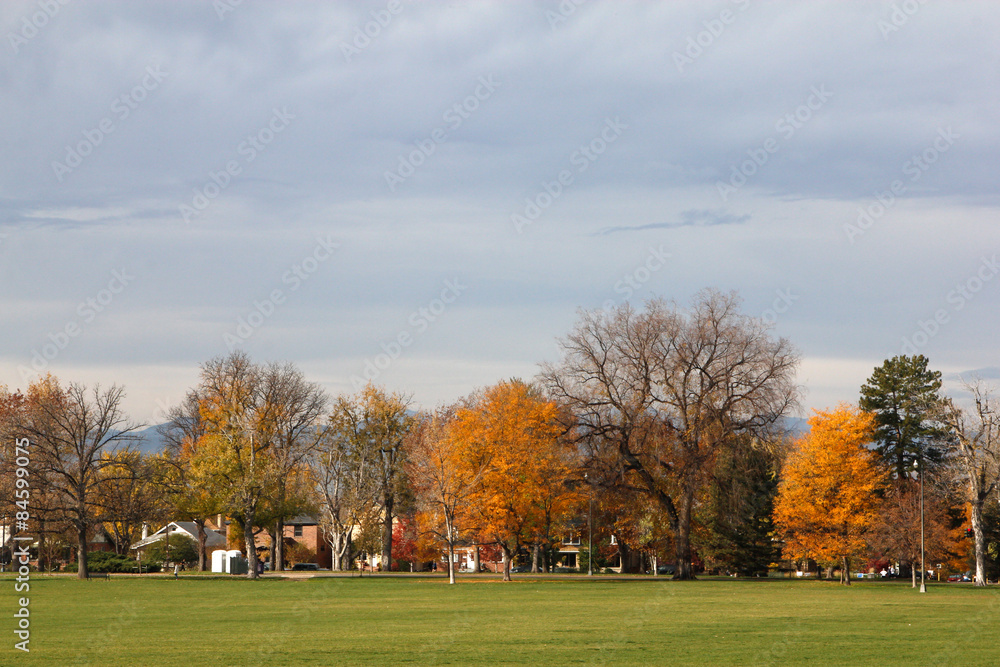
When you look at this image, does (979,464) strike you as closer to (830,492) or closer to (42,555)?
(830,492)

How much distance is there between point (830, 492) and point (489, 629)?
135 feet

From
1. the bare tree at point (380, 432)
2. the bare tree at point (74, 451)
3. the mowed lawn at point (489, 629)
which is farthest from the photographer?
the bare tree at point (380, 432)

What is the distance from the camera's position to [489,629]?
1017 inches

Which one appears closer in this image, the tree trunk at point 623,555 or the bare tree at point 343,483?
the bare tree at point 343,483

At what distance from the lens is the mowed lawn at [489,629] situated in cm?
1958

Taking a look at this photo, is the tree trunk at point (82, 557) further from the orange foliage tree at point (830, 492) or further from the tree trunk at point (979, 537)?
the tree trunk at point (979, 537)

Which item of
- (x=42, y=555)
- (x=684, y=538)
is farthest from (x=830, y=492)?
(x=42, y=555)

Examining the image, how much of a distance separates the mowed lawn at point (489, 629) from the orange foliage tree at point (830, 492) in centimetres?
1622

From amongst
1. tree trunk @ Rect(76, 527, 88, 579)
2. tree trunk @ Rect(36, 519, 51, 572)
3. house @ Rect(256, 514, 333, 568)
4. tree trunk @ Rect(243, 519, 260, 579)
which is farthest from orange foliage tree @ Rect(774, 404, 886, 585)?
house @ Rect(256, 514, 333, 568)

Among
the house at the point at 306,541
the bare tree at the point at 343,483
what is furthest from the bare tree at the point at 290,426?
the house at the point at 306,541

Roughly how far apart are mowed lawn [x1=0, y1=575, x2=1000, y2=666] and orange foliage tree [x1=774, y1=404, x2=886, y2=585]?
16223 mm

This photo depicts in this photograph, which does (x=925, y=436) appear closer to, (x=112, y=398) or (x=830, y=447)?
(x=830, y=447)

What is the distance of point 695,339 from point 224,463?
31860mm

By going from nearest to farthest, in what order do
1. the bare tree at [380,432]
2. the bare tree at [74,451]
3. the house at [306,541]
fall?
the bare tree at [74,451] → the bare tree at [380,432] → the house at [306,541]
